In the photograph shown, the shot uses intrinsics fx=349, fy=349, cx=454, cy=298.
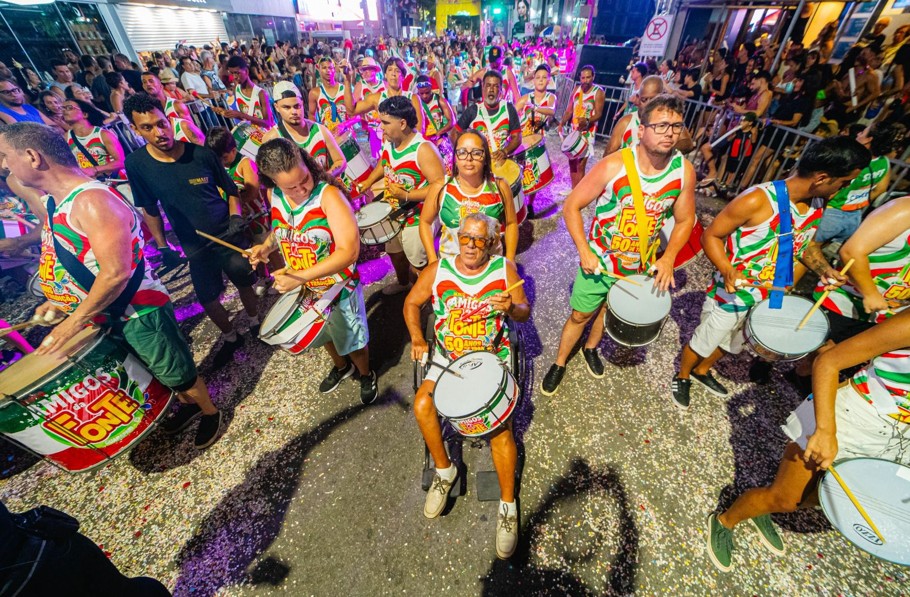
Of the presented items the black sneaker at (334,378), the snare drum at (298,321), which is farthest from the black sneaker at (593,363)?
the snare drum at (298,321)

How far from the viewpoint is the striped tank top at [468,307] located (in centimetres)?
242

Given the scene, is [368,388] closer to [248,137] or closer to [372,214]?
[372,214]

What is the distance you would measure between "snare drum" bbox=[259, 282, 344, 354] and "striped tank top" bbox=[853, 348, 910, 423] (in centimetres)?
322

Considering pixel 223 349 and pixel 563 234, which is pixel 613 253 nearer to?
pixel 563 234

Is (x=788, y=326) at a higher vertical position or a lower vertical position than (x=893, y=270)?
lower

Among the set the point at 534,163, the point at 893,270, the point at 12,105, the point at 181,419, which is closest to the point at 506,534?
the point at 181,419

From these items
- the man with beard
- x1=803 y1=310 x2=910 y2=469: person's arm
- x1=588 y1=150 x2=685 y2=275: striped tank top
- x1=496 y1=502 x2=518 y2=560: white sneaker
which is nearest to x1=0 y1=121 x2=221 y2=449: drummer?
the man with beard

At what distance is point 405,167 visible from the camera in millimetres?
3773

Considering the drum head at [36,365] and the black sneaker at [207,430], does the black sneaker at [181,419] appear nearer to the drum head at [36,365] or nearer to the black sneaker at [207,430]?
the black sneaker at [207,430]

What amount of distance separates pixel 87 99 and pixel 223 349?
6.70 meters

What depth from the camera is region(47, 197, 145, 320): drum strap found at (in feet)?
7.37

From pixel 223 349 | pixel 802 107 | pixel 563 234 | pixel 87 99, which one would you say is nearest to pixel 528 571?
pixel 223 349

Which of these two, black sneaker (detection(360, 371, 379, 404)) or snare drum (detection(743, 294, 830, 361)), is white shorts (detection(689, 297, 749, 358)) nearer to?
snare drum (detection(743, 294, 830, 361))

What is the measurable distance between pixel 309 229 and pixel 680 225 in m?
2.90
